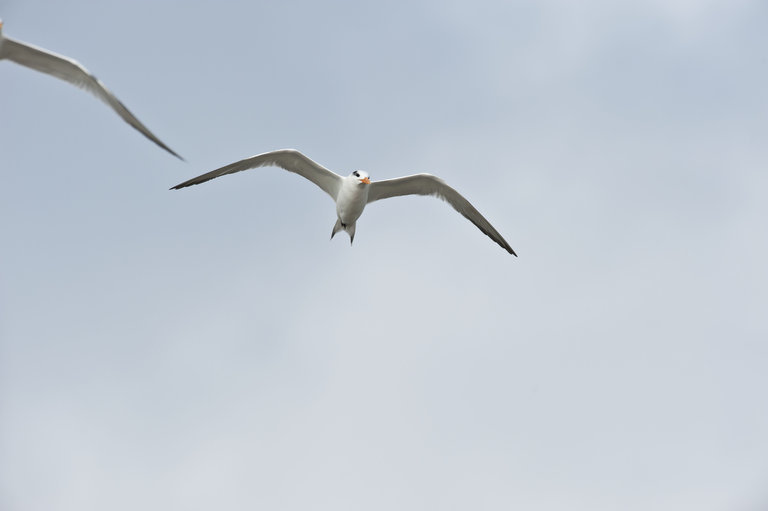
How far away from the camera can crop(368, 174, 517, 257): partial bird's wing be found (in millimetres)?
25406

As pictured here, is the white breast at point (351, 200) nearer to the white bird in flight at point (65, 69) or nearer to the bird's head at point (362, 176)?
the bird's head at point (362, 176)

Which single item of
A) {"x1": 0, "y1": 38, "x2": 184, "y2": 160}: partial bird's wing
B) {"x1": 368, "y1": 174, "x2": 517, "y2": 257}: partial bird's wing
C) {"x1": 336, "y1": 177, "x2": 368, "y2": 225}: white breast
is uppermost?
{"x1": 368, "y1": 174, "x2": 517, "y2": 257}: partial bird's wing

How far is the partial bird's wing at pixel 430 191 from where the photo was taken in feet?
83.4

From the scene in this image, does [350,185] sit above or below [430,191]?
below

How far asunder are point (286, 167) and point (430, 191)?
14.6 ft

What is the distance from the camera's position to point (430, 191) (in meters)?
26.1

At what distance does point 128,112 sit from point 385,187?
305 inches

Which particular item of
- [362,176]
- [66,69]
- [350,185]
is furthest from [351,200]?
[66,69]

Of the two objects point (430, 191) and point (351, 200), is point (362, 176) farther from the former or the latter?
point (430, 191)

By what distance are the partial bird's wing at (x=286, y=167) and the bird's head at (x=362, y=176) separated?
717mm

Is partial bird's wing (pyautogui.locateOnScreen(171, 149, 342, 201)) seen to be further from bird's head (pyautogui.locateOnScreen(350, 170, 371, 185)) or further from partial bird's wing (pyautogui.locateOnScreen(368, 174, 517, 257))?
partial bird's wing (pyautogui.locateOnScreen(368, 174, 517, 257))

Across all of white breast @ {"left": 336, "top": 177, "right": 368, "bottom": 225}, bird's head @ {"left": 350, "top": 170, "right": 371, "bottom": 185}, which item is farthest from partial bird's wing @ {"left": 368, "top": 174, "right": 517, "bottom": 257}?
bird's head @ {"left": 350, "top": 170, "right": 371, "bottom": 185}

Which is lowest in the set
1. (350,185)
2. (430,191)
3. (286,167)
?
(350,185)

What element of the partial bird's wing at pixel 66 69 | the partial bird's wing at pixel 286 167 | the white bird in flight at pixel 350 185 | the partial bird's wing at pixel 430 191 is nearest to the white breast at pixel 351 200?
the white bird in flight at pixel 350 185
